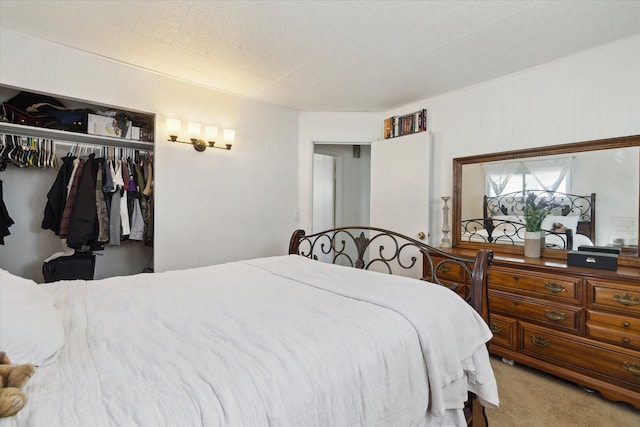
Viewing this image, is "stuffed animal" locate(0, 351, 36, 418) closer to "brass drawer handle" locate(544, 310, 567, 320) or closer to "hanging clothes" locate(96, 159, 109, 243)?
"hanging clothes" locate(96, 159, 109, 243)

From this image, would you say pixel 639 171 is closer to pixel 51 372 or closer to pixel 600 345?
pixel 600 345

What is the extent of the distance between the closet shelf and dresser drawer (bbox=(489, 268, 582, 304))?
10.9 feet

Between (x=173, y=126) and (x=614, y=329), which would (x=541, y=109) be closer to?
(x=614, y=329)

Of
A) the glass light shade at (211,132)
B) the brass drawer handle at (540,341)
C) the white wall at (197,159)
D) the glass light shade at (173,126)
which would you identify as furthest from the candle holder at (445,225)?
the glass light shade at (173,126)

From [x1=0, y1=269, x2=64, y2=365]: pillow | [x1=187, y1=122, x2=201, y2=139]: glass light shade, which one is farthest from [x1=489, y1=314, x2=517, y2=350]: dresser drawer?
[x1=187, y1=122, x2=201, y2=139]: glass light shade

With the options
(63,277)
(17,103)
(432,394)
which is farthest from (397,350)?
(17,103)

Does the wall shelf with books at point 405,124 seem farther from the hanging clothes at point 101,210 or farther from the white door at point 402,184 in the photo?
the hanging clothes at point 101,210

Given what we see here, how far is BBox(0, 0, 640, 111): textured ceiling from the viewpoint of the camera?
184 cm

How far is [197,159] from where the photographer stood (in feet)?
9.87

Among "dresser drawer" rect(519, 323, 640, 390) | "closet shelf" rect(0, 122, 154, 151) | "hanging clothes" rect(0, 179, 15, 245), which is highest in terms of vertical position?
"closet shelf" rect(0, 122, 154, 151)

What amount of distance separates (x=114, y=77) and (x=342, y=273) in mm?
2530

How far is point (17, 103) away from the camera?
2.42 meters

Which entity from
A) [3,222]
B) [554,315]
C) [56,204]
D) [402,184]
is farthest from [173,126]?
[554,315]

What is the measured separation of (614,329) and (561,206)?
970 mm
